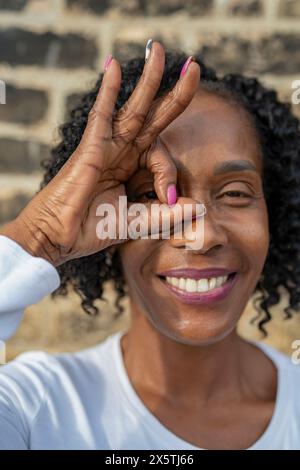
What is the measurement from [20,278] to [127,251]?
45 centimetres

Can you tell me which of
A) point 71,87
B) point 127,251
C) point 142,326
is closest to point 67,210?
point 127,251

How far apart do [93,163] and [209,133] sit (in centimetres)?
40

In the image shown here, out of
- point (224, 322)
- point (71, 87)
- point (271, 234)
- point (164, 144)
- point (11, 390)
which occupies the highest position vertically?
point (71, 87)

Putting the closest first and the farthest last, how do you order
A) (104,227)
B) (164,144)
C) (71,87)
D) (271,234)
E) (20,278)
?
(20,278) → (104,227) → (164,144) → (271,234) → (71,87)

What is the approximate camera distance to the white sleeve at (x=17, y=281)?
1413mm

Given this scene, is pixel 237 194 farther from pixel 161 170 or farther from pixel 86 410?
pixel 86 410

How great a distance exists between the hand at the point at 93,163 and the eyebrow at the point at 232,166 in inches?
8.5

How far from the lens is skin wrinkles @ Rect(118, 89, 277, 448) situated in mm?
1730

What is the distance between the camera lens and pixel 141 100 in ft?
4.95

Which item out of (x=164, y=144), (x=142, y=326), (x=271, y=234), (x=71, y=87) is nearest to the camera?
(x=164, y=144)

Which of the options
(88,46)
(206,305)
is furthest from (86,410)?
(88,46)

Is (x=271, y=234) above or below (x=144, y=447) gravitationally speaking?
above

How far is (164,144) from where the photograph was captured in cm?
172

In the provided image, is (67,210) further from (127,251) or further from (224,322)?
(224,322)
